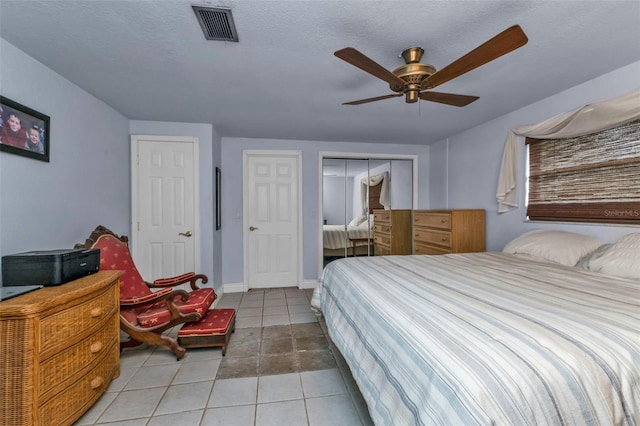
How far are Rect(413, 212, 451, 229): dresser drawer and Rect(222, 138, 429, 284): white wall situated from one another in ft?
2.55

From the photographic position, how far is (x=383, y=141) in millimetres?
4438

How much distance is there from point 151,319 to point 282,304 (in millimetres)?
1624

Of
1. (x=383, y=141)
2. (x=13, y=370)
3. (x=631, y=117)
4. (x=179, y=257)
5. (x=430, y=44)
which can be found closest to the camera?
(x=13, y=370)

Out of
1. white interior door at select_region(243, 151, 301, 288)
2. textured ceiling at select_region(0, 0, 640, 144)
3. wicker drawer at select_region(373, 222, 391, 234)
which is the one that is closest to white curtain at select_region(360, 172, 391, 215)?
wicker drawer at select_region(373, 222, 391, 234)

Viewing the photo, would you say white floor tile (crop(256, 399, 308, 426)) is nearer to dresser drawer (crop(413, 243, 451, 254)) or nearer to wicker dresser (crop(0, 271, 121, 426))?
wicker dresser (crop(0, 271, 121, 426))

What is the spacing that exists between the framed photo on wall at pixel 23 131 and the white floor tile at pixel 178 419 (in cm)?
191

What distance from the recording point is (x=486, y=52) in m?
1.42

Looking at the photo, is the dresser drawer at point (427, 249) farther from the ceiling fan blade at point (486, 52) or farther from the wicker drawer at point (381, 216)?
the ceiling fan blade at point (486, 52)

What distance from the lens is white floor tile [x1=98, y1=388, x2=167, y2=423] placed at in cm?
163

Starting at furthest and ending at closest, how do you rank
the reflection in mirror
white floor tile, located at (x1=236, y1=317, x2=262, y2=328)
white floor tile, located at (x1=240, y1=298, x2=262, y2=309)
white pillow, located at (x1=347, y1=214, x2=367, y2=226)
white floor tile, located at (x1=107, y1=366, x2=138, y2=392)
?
white pillow, located at (x1=347, y1=214, x2=367, y2=226), the reflection in mirror, white floor tile, located at (x1=240, y1=298, x2=262, y2=309), white floor tile, located at (x1=236, y1=317, x2=262, y2=328), white floor tile, located at (x1=107, y1=366, x2=138, y2=392)

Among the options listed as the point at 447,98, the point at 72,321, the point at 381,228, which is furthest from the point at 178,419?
the point at 381,228

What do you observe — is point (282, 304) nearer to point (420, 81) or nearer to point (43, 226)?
point (43, 226)

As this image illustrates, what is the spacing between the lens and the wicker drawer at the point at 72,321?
1.39 meters

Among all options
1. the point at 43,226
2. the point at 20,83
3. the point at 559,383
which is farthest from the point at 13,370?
the point at 559,383
